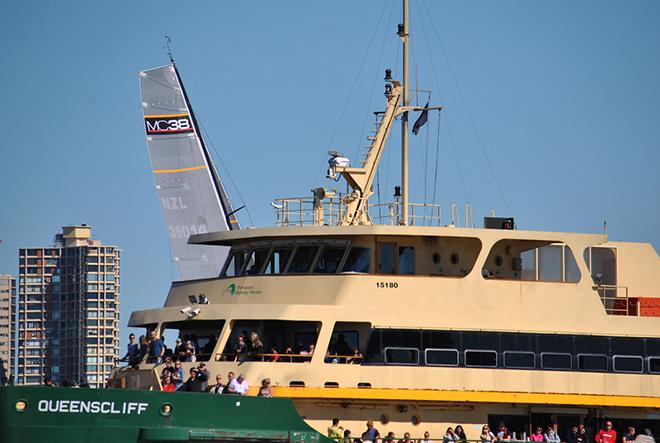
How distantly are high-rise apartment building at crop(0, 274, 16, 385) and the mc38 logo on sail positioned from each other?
6017cm

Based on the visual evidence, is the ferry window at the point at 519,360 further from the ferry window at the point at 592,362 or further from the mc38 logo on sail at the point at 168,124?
the mc38 logo on sail at the point at 168,124

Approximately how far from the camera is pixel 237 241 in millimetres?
28938

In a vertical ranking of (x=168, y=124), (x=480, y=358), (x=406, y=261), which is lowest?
(x=480, y=358)

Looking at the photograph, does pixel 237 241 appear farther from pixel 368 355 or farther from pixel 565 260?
pixel 565 260

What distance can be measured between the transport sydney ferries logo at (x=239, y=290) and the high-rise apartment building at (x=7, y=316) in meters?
83.9

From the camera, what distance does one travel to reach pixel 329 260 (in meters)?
27.9

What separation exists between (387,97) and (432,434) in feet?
24.7

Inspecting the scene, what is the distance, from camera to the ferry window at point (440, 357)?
27.1 meters

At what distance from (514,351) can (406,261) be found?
105 inches

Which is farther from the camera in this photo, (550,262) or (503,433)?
(550,262)

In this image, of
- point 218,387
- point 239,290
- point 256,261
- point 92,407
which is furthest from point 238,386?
point 256,261

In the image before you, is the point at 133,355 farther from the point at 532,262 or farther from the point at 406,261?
the point at 532,262

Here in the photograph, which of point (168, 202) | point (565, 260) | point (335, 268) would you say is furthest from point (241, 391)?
point (168, 202)

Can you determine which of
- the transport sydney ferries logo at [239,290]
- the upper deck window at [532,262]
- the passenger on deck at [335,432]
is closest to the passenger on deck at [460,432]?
the passenger on deck at [335,432]
